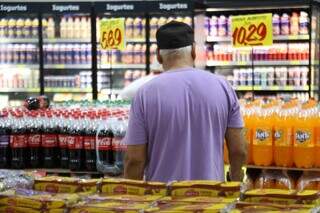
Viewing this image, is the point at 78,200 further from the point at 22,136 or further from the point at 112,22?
the point at 112,22

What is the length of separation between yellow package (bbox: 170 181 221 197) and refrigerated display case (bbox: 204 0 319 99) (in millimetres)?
6782

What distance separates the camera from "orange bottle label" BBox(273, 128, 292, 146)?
4.50m

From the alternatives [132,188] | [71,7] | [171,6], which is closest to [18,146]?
[132,188]

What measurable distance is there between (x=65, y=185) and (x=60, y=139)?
2.49 metres

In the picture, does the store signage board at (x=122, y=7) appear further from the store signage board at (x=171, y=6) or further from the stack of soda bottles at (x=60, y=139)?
the stack of soda bottles at (x=60, y=139)

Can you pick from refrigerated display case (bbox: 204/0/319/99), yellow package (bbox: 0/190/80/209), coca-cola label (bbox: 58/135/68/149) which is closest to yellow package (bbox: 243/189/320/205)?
yellow package (bbox: 0/190/80/209)

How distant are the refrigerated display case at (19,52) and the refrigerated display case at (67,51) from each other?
0.17 meters

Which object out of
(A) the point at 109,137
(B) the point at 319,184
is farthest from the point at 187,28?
(B) the point at 319,184

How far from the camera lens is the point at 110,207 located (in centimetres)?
161

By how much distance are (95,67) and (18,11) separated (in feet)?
4.51

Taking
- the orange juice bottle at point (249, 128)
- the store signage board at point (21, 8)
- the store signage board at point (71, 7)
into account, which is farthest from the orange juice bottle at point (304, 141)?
the store signage board at point (21, 8)

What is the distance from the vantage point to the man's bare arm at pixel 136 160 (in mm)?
3031

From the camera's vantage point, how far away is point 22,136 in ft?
14.3

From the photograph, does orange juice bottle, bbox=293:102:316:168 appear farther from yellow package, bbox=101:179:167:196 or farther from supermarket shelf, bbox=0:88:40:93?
supermarket shelf, bbox=0:88:40:93
